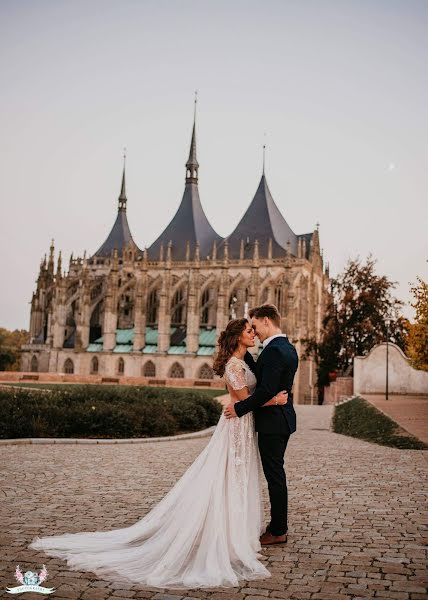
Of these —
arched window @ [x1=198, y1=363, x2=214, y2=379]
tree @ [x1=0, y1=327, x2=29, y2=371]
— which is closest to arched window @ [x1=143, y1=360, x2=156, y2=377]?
arched window @ [x1=198, y1=363, x2=214, y2=379]

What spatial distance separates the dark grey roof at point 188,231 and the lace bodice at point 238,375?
57670 millimetres

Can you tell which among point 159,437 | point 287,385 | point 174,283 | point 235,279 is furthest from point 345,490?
point 174,283

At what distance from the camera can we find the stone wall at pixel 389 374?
1204 inches

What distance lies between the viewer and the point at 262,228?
199 ft

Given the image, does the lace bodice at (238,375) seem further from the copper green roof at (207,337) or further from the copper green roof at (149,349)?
the copper green roof at (149,349)

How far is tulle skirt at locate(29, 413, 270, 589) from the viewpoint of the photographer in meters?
4.72

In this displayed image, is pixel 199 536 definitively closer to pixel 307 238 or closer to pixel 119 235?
pixel 307 238

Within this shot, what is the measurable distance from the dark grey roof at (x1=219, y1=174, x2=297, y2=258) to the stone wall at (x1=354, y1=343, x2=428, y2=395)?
28.1 meters

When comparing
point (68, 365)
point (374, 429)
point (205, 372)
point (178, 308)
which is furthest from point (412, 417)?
point (68, 365)

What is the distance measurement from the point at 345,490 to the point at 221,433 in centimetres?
310

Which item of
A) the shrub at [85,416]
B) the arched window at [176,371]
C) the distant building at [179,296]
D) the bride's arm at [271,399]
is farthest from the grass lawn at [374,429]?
the arched window at [176,371]

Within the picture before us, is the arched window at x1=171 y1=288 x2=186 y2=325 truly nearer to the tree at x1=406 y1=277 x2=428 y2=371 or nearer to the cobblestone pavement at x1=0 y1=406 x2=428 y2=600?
the tree at x1=406 y1=277 x2=428 y2=371

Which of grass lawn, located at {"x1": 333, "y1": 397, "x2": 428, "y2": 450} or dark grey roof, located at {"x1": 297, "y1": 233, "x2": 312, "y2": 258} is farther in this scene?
dark grey roof, located at {"x1": 297, "y1": 233, "x2": 312, "y2": 258}

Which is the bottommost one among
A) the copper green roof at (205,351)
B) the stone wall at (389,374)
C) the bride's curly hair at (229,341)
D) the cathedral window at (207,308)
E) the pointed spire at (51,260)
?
the bride's curly hair at (229,341)
